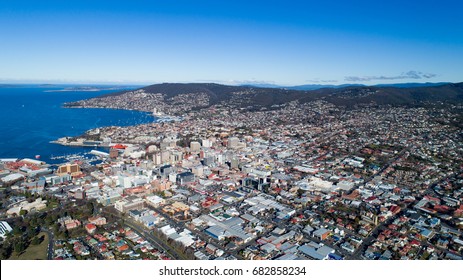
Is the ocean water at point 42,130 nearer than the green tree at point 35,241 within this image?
No

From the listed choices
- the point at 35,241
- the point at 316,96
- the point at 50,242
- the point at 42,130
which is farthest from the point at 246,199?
the point at 316,96

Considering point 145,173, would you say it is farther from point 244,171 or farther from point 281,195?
point 281,195

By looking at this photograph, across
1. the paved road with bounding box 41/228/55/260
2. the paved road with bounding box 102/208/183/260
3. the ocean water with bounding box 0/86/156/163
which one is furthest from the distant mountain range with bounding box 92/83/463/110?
the paved road with bounding box 41/228/55/260

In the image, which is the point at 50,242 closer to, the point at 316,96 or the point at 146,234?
the point at 146,234

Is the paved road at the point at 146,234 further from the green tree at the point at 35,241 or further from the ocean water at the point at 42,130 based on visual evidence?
the ocean water at the point at 42,130

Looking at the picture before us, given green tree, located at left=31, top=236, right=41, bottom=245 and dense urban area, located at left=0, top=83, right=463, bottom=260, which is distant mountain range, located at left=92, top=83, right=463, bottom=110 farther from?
green tree, located at left=31, top=236, right=41, bottom=245

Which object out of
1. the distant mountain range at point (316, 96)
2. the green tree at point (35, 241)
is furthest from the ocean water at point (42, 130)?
the distant mountain range at point (316, 96)

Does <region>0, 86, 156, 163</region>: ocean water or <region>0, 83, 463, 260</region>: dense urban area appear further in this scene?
<region>0, 86, 156, 163</region>: ocean water

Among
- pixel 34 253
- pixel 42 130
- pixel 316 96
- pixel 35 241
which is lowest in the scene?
pixel 34 253
